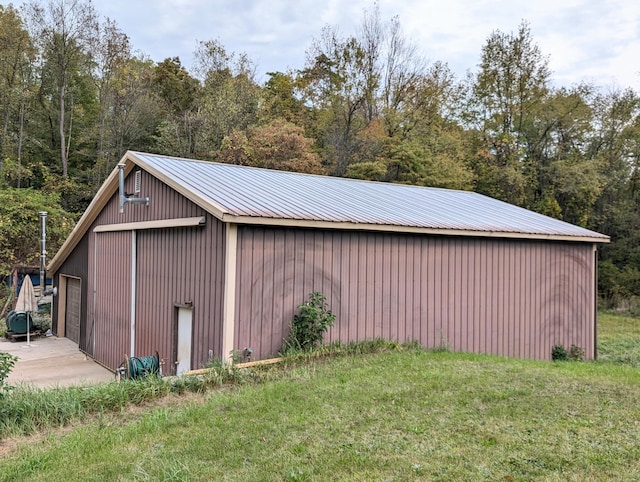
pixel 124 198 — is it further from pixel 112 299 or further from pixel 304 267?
pixel 304 267

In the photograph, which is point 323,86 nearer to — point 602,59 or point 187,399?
point 602,59

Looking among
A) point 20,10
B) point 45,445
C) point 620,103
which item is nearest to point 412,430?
point 45,445

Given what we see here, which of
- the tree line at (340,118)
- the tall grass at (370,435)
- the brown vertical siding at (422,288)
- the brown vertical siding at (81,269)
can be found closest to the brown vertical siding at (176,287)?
the brown vertical siding at (422,288)

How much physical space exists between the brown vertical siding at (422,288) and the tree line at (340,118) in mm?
11526

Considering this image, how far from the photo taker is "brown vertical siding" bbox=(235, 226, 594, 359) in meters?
7.22

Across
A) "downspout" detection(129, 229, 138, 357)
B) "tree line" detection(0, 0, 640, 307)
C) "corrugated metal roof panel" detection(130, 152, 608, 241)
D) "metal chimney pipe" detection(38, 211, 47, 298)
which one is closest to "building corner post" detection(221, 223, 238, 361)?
"corrugated metal roof panel" detection(130, 152, 608, 241)

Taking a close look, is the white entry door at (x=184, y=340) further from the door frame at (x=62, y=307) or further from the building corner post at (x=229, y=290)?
the door frame at (x=62, y=307)

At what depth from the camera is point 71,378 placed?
9641 millimetres

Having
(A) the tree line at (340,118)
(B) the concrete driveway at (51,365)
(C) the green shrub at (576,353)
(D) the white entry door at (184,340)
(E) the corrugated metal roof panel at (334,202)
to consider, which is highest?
(A) the tree line at (340,118)

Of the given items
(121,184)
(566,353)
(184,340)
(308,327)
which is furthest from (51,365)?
(566,353)

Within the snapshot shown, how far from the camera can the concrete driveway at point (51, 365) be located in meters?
9.30

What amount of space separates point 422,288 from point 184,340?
13.8 feet

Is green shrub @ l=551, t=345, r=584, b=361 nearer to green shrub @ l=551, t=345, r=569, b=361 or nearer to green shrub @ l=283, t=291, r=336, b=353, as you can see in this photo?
green shrub @ l=551, t=345, r=569, b=361

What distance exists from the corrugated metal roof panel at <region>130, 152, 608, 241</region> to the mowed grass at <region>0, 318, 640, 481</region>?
2.73 m
